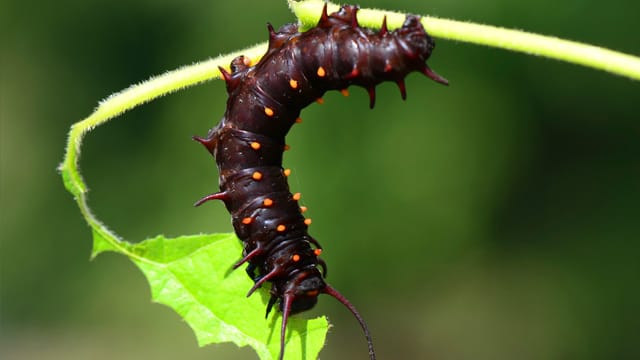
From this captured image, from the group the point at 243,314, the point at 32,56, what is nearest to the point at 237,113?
the point at 243,314

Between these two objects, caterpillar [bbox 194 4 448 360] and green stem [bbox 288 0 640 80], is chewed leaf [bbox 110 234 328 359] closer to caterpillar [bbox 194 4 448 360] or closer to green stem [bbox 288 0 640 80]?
caterpillar [bbox 194 4 448 360]

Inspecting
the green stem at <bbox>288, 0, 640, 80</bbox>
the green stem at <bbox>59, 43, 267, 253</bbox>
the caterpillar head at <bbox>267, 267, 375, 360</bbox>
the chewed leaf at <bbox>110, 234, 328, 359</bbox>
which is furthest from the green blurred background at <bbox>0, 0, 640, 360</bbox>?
the green stem at <bbox>288, 0, 640, 80</bbox>

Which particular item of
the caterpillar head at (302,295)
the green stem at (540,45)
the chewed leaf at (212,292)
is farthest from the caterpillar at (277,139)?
the green stem at (540,45)

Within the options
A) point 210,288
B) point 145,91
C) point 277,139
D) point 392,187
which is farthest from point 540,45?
point 392,187

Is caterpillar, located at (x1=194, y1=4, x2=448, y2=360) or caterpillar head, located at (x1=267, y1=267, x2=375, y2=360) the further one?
caterpillar head, located at (x1=267, y1=267, x2=375, y2=360)

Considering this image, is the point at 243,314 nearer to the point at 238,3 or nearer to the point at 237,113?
the point at 237,113

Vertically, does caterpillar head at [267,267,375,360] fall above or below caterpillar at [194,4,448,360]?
below
